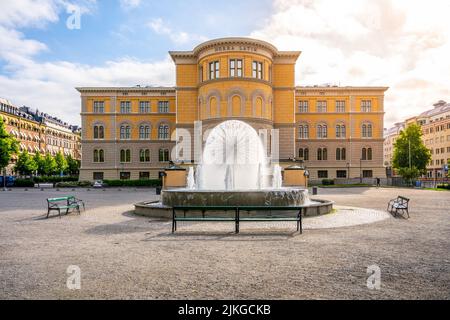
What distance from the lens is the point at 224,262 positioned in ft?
21.3

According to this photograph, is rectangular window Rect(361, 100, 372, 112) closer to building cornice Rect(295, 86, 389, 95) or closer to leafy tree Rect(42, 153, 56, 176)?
building cornice Rect(295, 86, 389, 95)

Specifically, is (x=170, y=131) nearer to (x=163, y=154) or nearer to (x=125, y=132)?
(x=163, y=154)

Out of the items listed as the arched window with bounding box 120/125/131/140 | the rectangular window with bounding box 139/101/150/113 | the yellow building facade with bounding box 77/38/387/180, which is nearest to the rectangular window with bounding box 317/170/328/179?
the yellow building facade with bounding box 77/38/387/180

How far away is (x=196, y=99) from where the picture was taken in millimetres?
45156

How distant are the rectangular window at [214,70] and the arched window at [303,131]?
20.1 meters

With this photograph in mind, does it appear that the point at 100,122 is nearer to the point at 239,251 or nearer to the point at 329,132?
the point at 329,132

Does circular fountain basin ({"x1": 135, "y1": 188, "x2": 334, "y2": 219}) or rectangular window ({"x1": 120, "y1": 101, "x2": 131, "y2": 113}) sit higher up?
rectangular window ({"x1": 120, "y1": 101, "x2": 131, "y2": 113})

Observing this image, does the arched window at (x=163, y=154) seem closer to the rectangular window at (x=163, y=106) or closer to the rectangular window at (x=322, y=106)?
the rectangular window at (x=163, y=106)

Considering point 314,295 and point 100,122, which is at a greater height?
point 100,122

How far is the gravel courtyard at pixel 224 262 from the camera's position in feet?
16.3

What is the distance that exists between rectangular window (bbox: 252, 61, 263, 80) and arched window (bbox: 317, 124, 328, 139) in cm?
1788

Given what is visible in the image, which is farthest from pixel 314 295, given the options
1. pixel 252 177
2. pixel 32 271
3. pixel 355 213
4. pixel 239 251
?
pixel 252 177

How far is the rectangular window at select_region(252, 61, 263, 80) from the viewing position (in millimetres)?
40031
